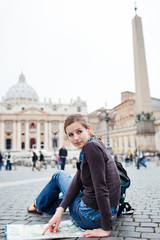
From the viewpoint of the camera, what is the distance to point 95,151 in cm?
211

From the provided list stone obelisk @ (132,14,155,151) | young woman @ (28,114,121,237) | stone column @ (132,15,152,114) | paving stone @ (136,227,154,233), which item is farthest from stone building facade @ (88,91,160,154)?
young woman @ (28,114,121,237)

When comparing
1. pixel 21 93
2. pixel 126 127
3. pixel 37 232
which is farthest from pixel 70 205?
pixel 21 93

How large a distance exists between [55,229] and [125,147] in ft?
141

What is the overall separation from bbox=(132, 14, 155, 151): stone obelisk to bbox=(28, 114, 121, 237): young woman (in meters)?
16.2

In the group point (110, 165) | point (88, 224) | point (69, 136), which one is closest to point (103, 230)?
point (88, 224)

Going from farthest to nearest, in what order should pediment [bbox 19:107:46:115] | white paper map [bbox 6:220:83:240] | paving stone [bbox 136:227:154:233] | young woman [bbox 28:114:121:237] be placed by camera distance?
pediment [bbox 19:107:46:115] → paving stone [bbox 136:227:154:233] → white paper map [bbox 6:220:83:240] → young woman [bbox 28:114:121:237]

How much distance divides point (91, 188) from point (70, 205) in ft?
1.45

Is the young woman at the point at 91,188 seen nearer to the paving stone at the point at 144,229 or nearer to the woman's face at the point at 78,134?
the woman's face at the point at 78,134

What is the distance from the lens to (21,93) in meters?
93.6

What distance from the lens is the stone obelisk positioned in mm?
17766

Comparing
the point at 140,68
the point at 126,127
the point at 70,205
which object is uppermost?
the point at 140,68

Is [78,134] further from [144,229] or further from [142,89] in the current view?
[142,89]

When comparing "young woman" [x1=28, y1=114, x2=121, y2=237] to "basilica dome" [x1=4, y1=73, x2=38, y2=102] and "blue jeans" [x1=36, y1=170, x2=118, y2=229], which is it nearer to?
"blue jeans" [x1=36, y1=170, x2=118, y2=229]

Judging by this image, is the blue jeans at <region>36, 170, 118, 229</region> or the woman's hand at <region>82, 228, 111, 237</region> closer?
the woman's hand at <region>82, 228, 111, 237</region>
